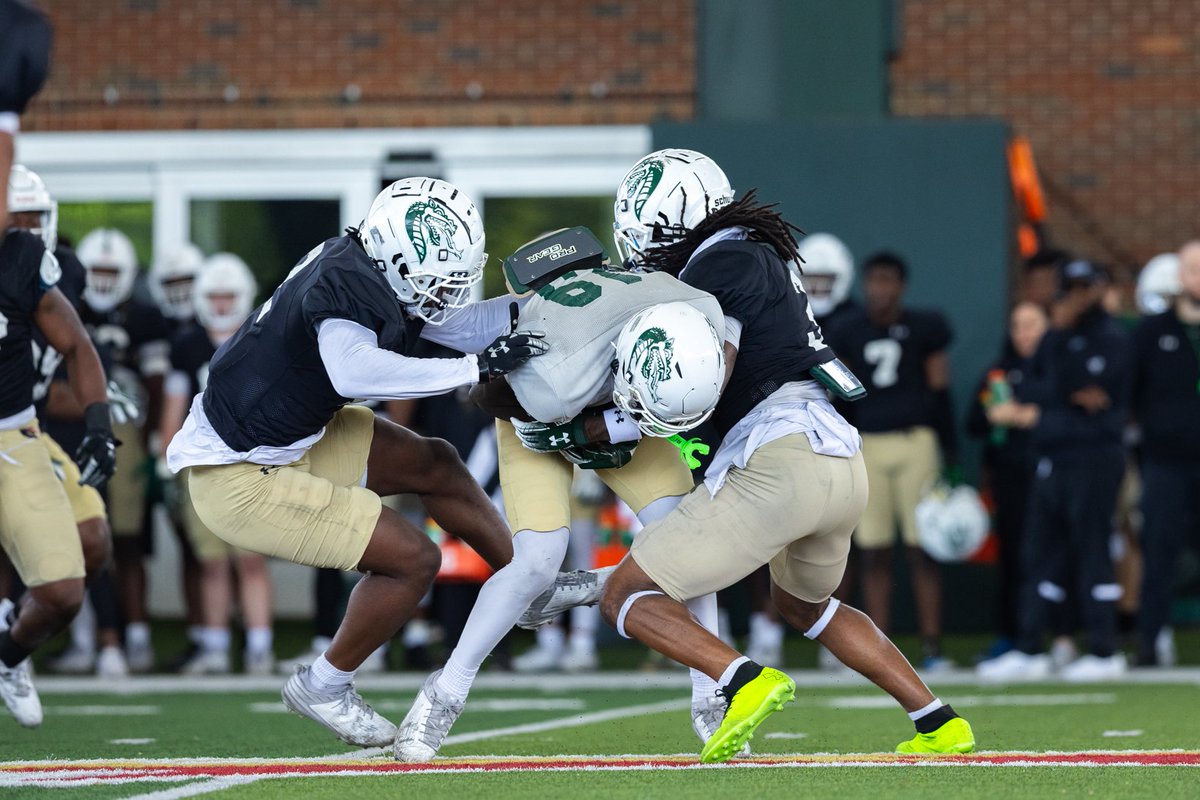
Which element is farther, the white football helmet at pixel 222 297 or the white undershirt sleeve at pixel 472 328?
the white football helmet at pixel 222 297

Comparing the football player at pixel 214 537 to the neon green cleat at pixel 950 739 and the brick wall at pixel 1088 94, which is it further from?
the brick wall at pixel 1088 94

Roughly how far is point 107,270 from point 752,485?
6072 mm

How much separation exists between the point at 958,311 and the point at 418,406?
338 cm

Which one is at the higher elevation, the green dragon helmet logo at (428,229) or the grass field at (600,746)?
the green dragon helmet logo at (428,229)

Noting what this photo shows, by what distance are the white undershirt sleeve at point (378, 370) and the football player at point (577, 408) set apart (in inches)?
7.2

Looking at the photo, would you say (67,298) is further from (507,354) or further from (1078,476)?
(1078,476)

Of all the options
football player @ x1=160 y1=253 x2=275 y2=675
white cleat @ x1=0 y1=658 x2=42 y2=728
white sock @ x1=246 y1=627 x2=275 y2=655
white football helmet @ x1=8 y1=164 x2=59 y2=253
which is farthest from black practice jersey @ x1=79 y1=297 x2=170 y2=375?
white cleat @ x1=0 y1=658 x2=42 y2=728

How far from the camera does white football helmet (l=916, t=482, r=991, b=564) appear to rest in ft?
31.0

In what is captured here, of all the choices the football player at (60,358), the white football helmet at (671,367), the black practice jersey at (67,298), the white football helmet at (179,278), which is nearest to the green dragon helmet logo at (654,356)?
the white football helmet at (671,367)

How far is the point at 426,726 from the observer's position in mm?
5180

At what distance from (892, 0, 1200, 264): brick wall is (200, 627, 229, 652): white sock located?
21.2 ft

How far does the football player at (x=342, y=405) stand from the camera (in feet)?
16.8

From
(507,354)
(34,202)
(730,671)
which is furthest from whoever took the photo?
(34,202)

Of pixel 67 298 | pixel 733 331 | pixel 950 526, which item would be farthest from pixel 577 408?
pixel 950 526
